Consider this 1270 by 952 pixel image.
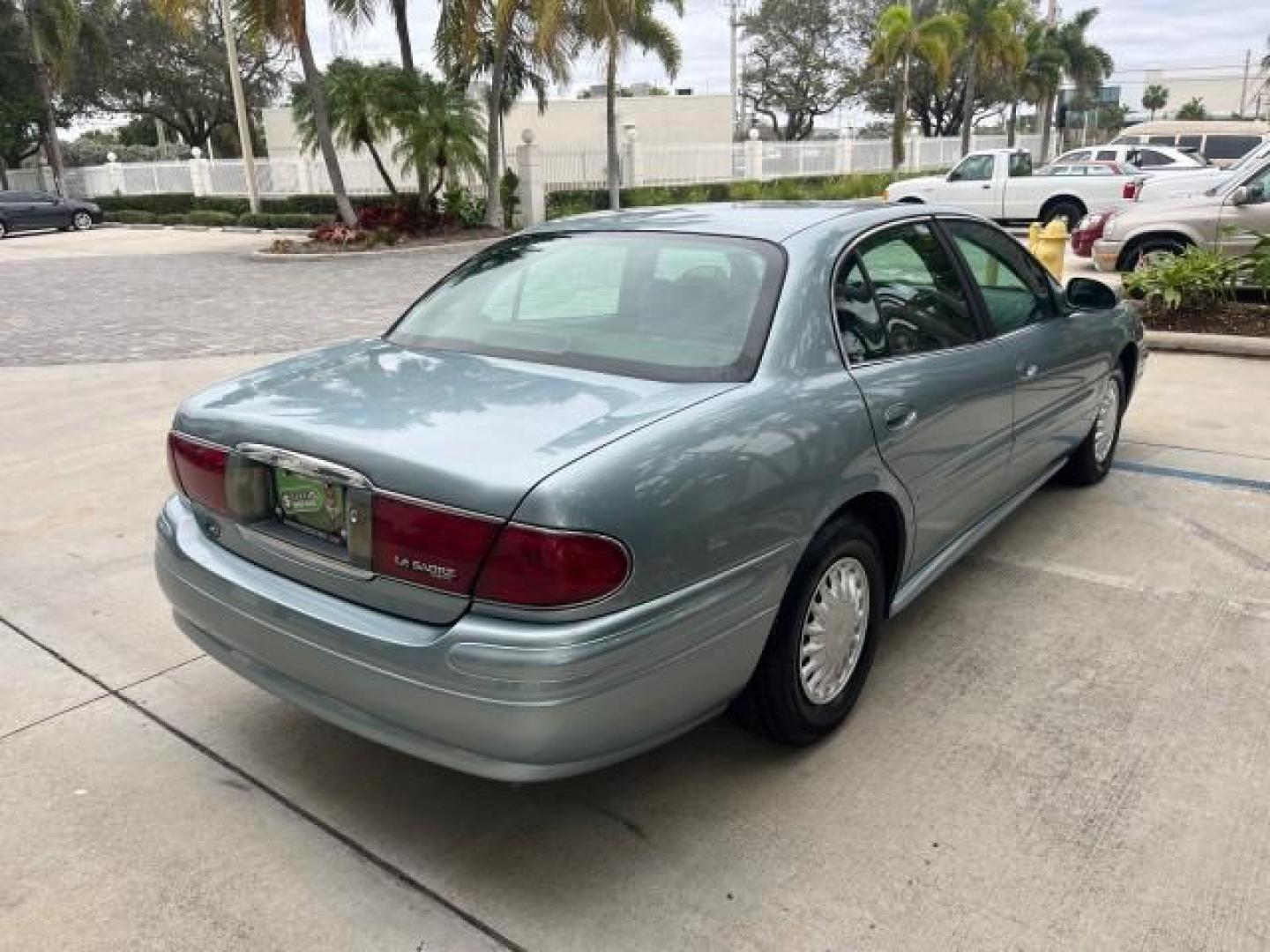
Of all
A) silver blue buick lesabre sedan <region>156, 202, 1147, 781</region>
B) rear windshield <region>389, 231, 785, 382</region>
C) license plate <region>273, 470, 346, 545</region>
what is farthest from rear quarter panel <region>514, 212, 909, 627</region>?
license plate <region>273, 470, 346, 545</region>

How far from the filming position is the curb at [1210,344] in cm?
791

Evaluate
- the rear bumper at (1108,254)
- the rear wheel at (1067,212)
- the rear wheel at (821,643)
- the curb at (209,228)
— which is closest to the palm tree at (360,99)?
the curb at (209,228)

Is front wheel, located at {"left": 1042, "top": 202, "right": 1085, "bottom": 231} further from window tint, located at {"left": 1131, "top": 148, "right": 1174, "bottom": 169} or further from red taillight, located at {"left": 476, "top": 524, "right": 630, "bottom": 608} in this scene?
red taillight, located at {"left": 476, "top": 524, "right": 630, "bottom": 608}

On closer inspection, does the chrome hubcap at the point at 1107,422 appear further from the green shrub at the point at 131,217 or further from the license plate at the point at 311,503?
the green shrub at the point at 131,217

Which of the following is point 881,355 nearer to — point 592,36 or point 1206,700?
point 1206,700

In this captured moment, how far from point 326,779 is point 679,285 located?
1801mm

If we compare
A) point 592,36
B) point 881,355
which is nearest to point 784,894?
point 881,355

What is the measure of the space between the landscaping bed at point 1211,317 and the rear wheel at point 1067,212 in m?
10.1

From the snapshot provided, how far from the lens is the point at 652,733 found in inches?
93.9

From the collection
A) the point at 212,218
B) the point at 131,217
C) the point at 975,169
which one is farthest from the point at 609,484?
the point at 131,217

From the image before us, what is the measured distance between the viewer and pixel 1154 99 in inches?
3430

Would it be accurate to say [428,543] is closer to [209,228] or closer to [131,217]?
[209,228]

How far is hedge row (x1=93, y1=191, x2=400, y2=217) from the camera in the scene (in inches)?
1064

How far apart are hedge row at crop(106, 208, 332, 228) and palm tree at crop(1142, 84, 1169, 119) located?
8359 centimetres
